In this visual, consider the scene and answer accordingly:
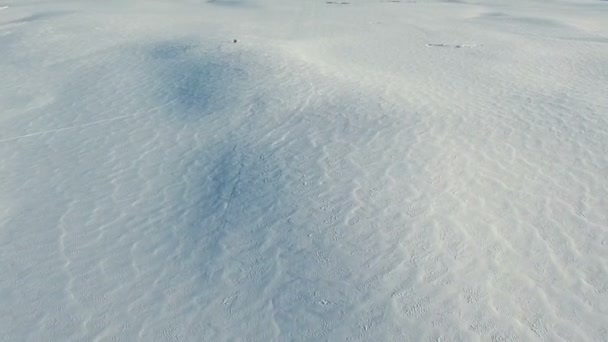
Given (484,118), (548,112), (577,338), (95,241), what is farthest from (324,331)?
(548,112)

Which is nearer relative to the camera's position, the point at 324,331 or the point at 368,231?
the point at 324,331

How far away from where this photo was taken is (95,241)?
23.7 ft

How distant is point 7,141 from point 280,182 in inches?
246

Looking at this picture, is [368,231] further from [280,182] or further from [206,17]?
[206,17]

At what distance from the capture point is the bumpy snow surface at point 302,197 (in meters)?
5.79

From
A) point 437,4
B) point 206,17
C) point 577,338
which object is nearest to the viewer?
point 577,338

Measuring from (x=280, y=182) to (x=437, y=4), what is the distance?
24.5m

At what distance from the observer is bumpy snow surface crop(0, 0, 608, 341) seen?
5.79 meters

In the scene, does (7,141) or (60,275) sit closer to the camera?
(60,275)

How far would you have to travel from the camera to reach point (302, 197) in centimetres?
775

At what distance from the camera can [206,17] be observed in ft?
76.5

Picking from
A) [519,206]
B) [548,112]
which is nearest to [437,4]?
[548,112]

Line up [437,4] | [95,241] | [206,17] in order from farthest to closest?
[437,4]
[206,17]
[95,241]

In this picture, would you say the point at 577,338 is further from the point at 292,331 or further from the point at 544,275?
the point at 292,331
